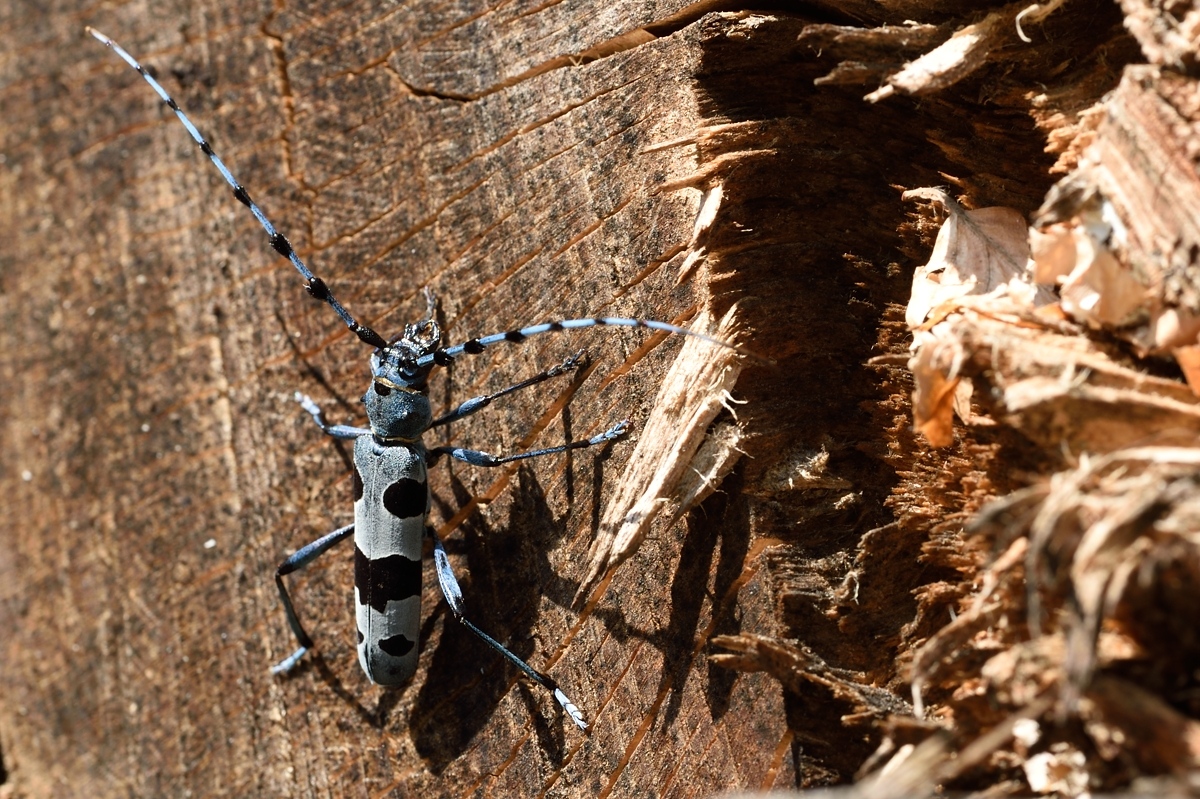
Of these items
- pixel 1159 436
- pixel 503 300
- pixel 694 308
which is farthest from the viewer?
pixel 503 300

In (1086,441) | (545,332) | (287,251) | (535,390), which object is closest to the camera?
(1086,441)

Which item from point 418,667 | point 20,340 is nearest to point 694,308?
point 418,667

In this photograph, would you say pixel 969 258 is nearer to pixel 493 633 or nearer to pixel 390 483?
pixel 493 633

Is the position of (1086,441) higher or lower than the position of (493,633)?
higher

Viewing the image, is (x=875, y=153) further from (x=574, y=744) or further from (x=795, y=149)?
(x=574, y=744)

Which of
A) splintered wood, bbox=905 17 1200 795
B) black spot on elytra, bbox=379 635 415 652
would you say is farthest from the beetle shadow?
splintered wood, bbox=905 17 1200 795

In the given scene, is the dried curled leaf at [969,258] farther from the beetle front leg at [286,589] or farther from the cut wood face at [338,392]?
the beetle front leg at [286,589]

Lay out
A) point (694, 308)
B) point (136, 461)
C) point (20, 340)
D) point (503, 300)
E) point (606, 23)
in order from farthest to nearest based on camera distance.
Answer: point (20, 340)
point (136, 461)
point (503, 300)
point (606, 23)
point (694, 308)

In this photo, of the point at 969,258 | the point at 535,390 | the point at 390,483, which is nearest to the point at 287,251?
the point at 390,483
